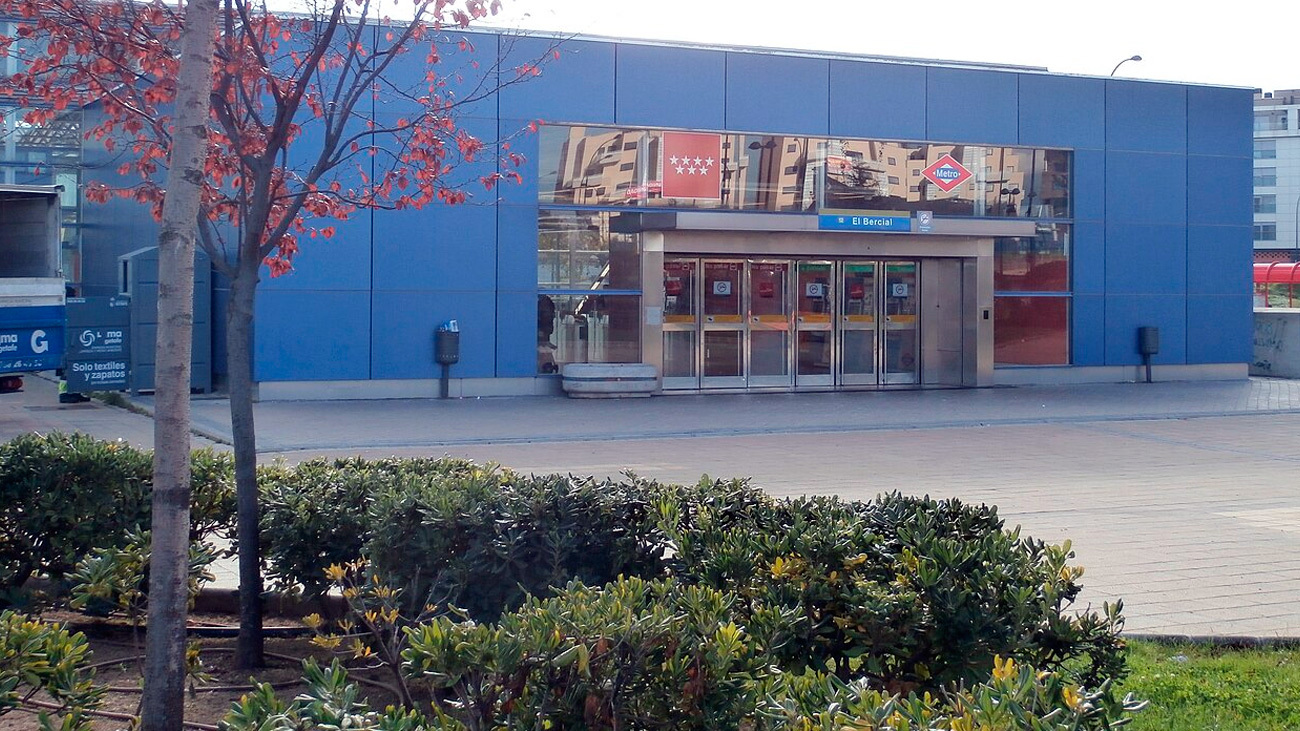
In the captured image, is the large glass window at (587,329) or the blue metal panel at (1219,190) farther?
the blue metal panel at (1219,190)

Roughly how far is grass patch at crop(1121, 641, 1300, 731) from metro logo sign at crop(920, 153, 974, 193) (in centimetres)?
1867

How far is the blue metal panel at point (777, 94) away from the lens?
→ 22922 mm

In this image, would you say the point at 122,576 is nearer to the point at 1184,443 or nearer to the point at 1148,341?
the point at 1184,443

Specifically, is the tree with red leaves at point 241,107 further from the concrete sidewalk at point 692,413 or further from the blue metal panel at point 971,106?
the blue metal panel at point 971,106

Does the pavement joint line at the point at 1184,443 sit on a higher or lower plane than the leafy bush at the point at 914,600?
lower

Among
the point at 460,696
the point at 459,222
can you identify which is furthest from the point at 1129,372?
the point at 460,696

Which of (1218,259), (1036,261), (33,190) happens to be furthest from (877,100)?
(33,190)

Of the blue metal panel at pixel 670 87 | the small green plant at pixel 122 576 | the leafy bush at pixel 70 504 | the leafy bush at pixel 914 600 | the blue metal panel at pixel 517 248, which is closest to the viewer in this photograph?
the leafy bush at pixel 914 600

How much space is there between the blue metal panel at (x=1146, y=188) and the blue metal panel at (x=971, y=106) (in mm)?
2497

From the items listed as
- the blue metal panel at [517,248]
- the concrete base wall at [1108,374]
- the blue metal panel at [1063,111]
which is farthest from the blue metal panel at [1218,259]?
the blue metal panel at [517,248]

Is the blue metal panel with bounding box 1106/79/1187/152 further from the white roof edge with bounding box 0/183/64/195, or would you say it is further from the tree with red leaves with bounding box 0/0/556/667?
the tree with red leaves with bounding box 0/0/556/667

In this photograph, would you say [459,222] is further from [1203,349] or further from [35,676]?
[35,676]

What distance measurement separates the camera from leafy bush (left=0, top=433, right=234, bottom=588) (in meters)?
6.25

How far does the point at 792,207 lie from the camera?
A: 2347cm
